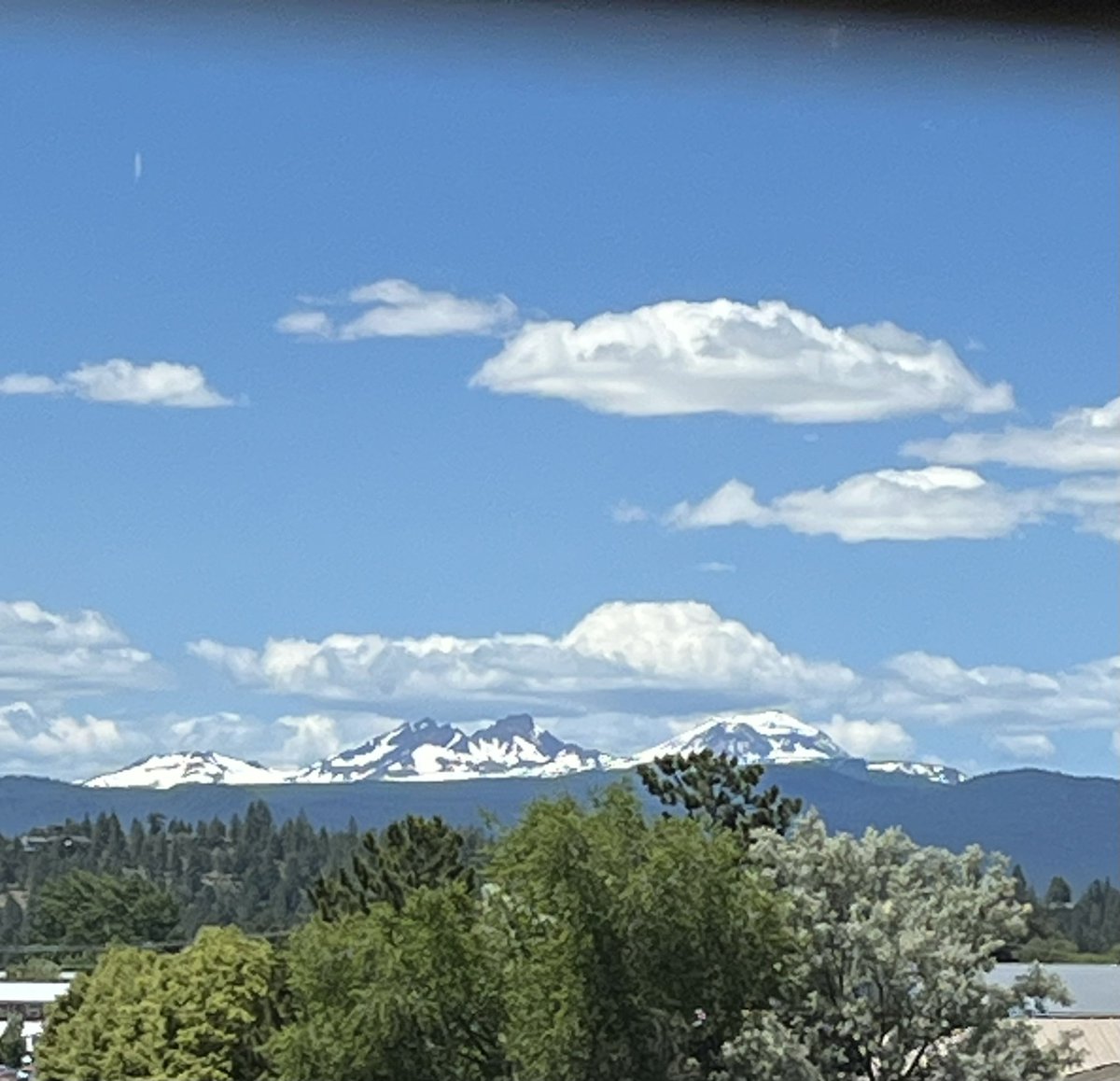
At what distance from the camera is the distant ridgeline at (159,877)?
2355 mm

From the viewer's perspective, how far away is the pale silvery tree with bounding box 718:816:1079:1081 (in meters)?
2.62

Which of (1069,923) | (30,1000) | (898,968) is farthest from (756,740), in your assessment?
(30,1000)

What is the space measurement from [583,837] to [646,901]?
117 millimetres

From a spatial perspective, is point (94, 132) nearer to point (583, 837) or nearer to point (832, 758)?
point (583, 837)

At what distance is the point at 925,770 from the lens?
8.97 feet

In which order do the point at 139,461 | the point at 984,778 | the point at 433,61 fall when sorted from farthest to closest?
the point at 984,778, the point at 139,461, the point at 433,61

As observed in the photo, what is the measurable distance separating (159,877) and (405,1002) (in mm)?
402

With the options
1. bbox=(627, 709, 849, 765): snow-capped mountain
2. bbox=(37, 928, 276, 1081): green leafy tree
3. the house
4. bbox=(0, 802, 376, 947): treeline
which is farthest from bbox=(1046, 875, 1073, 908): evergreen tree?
the house

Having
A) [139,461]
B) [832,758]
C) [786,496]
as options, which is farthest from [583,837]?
[139,461]

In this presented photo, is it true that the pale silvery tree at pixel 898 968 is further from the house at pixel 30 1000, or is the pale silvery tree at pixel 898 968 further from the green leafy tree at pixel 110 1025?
the house at pixel 30 1000

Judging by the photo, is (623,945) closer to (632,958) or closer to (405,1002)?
(632,958)

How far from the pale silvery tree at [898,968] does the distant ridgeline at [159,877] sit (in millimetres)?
169

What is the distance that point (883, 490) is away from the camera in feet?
9.20

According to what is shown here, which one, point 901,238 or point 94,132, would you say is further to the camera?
point 901,238
